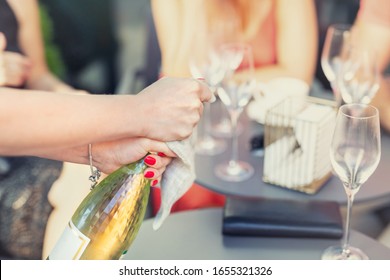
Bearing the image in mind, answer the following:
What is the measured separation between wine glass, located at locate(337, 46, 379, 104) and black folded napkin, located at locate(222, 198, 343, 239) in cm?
40

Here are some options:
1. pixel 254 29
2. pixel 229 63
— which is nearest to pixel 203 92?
pixel 229 63

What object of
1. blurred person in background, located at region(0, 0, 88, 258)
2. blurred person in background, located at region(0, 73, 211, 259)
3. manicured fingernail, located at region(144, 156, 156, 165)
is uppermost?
blurred person in background, located at region(0, 73, 211, 259)

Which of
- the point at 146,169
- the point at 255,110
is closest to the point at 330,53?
the point at 255,110

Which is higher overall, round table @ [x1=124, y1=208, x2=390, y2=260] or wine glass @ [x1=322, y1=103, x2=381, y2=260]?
wine glass @ [x1=322, y1=103, x2=381, y2=260]

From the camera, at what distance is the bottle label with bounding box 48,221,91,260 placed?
30.6 inches

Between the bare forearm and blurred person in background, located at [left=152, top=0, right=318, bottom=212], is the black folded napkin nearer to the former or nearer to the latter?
the bare forearm

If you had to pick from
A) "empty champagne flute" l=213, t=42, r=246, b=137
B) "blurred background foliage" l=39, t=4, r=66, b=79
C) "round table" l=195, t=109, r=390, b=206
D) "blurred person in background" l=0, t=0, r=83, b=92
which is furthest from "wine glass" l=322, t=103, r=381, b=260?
"blurred background foliage" l=39, t=4, r=66, b=79

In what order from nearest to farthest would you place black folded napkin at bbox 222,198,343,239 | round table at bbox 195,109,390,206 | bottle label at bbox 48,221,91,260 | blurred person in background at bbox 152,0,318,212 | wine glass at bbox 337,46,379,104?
bottle label at bbox 48,221,91,260
black folded napkin at bbox 222,198,343,239
round table at bbox 195,109,390,206
wine glass at bbox 337,46,379,104
blurred person in background at bbox 152,0,318,212

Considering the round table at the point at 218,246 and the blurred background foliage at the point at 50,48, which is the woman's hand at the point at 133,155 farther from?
the blurred background foliage at the point at 50,48

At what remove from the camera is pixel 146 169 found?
32.5 inches

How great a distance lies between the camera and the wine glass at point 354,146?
0.80 meters

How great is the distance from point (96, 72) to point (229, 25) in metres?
0.39

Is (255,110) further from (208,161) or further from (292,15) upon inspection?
(292,15)

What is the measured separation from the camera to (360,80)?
1.24 m
